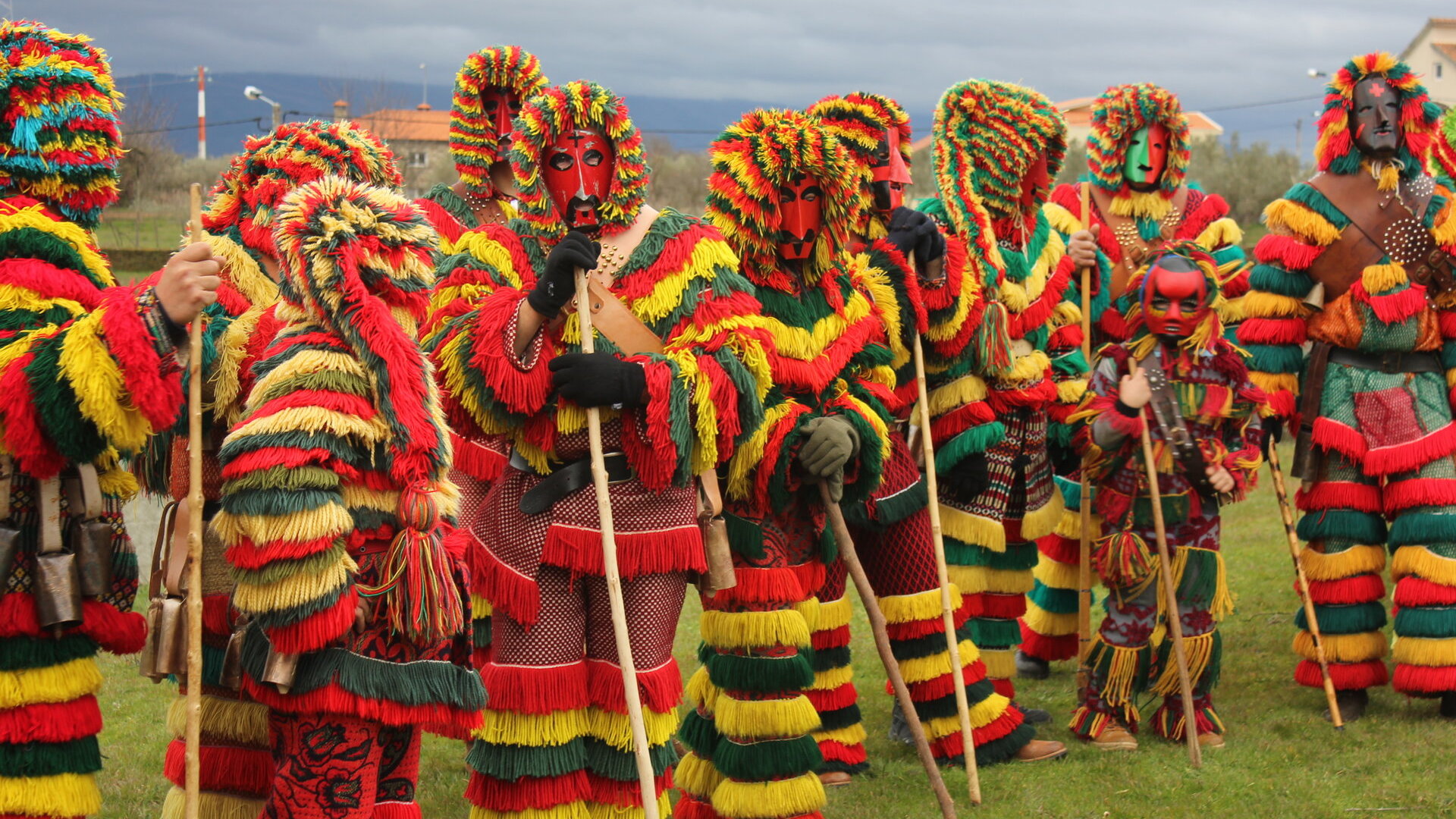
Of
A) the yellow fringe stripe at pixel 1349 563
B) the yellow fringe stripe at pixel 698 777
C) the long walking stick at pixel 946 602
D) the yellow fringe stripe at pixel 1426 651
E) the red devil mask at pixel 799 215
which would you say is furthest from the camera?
the yellow fringe stripe at pixel 1349 563

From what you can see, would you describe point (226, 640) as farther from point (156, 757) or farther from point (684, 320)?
point (156, 757)

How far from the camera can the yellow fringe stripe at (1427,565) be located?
Result: 247 inches

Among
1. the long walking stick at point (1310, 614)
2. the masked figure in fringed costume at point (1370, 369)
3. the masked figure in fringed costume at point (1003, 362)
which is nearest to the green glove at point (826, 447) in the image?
the masked figure in fringed costume at point (1003, 362)

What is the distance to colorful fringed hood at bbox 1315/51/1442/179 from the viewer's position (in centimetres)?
640

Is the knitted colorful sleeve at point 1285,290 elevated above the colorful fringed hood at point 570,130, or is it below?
below

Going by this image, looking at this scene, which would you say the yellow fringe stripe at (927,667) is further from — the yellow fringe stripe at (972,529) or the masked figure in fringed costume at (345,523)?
the masked figure in fringed costume at (345,523)

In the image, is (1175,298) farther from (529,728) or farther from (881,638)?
(529,728)

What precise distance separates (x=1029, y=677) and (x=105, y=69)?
17.1 feet

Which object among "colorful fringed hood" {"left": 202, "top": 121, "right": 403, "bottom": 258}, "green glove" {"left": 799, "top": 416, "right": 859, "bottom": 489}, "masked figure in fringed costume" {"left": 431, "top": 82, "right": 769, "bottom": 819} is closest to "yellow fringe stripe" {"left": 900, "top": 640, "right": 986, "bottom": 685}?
"green glove" {"left": 799, "top": 416, "right": 859, "bottom": 489}

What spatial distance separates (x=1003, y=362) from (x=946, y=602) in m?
1.14

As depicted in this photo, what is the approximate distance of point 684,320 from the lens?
424 cm

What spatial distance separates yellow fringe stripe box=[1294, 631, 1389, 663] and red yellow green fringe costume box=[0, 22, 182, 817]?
201 inches

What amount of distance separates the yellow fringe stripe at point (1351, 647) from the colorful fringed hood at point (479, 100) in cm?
449

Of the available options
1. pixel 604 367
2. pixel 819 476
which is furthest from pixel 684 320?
pixel 819 476
